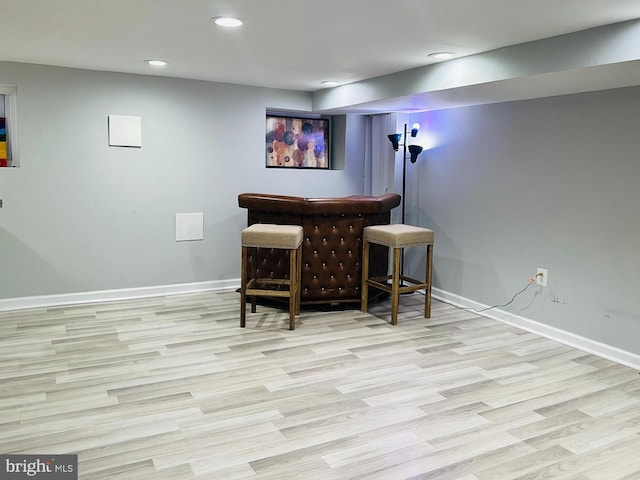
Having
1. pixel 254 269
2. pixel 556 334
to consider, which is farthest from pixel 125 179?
pixel 556 334

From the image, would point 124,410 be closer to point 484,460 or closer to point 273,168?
point 484,460

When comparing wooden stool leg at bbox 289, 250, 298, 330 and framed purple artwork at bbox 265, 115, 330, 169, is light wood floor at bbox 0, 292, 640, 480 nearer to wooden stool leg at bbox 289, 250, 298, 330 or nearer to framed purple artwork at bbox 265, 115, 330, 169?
wooden stool leg at bbox 289, 250, 298, 330

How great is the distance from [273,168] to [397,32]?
2664 mm

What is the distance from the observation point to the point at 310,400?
278cm

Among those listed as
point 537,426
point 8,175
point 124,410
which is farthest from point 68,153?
point 537,426

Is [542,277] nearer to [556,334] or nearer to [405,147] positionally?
[556,334]

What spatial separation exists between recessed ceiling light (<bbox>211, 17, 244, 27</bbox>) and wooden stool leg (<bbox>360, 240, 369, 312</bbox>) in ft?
6.84

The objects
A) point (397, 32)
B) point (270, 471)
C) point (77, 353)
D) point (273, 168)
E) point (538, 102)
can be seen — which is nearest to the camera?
point (270, 471)

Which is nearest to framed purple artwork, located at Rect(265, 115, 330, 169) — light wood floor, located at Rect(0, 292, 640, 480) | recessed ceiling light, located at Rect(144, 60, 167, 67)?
recessed ceiling light, located at Rect(144, 60, 167, 67)

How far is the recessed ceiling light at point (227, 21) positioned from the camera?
2.75m

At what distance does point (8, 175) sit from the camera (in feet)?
13.9

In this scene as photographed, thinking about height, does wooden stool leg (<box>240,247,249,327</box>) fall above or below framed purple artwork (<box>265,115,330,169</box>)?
below

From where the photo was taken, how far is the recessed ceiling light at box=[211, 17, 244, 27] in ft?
9.02

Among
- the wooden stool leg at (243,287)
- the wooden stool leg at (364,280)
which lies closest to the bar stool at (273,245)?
the wooden stool leg at (243,287)
